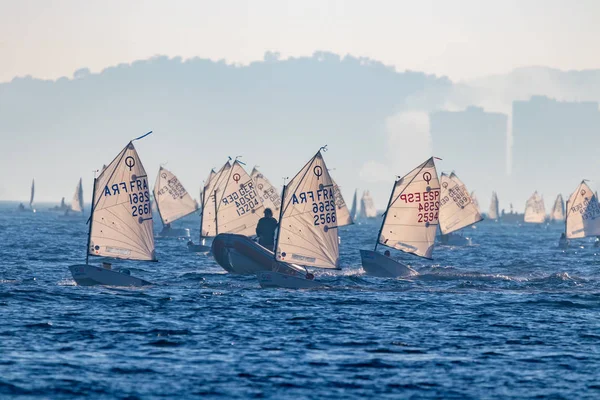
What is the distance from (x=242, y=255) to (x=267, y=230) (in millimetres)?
1891

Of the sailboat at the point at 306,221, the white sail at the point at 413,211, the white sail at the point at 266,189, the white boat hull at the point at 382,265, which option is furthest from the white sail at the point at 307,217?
the white sail at the point at 266,189

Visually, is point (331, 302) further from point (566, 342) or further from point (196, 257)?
point (196, 257)

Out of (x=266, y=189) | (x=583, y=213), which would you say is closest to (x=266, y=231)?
(x=266, y=189)

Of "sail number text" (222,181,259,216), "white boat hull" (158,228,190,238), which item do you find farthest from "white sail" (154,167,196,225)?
"sail number text" (222,181,259,216)

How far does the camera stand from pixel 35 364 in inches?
1072

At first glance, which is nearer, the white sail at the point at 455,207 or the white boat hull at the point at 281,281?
the white boat hull at the point at 281,281

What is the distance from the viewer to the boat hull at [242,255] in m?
50.9

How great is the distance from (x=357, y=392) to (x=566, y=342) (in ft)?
34.3

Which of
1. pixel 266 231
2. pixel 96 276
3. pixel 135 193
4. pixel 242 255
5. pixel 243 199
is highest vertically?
pixel 243 199

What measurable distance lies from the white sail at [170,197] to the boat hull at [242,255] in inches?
1758

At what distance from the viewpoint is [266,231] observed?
5150cm

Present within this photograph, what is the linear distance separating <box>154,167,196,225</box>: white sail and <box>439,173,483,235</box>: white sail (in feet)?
77.9

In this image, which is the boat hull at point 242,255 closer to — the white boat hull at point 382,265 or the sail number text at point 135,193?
the white boat hull at point 382,265

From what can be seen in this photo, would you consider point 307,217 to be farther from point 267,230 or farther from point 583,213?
point 583,213
